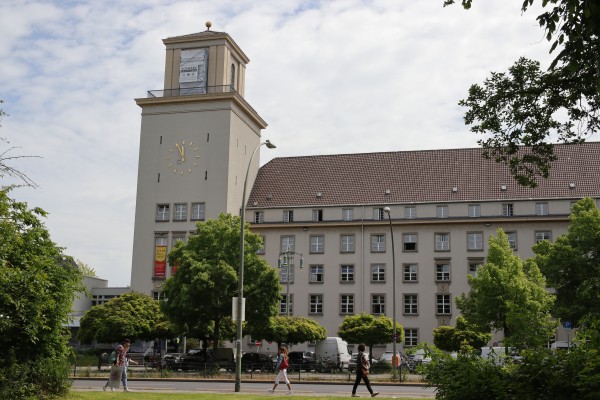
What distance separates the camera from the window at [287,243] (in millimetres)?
68625

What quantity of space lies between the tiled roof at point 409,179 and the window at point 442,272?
5.77 m

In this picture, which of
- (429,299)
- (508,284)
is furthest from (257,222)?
(508,284)

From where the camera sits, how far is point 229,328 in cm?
5053

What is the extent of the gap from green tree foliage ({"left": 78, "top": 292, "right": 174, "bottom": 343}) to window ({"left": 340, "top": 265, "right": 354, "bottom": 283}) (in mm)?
18224

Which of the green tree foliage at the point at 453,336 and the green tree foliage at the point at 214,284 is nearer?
the green tree foliage at the point at 214,284

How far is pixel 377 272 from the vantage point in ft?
218

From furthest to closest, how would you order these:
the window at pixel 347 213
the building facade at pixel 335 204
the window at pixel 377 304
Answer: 1. the window at pixel 347 213
2. the window at pixel 377 304
3. the building facade at pixel 335 204

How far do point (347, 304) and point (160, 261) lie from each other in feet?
57.3

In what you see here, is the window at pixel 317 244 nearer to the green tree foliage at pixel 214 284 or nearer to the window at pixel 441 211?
the window at pixel 441 211

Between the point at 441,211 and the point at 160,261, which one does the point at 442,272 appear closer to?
the point at 441,211

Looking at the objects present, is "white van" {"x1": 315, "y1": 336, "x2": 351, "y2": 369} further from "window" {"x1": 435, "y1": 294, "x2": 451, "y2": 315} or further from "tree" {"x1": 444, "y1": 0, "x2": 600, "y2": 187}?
"tree" {"x1": 444, "y1": 0, "x2": 600, "y2": 187}

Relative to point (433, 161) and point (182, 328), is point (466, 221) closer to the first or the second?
point (433, 161)

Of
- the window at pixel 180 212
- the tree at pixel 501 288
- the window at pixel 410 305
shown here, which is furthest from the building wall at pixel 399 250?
the tree at pixel 501 288

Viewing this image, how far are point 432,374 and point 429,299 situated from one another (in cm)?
5428
